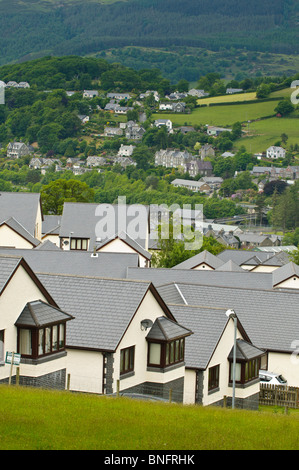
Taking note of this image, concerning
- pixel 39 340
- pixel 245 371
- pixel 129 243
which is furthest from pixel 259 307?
pixel 129 243

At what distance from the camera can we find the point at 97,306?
30.0 m

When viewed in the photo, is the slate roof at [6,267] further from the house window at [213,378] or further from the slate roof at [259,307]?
the slate roof at [259,307]

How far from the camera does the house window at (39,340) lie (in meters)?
25.9

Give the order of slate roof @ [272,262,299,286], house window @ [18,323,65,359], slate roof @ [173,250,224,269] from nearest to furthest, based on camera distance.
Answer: house window @ [18,323,65,359] → slate roof @ [272,262,299,286] → slate roof @ [173,250,224,269]

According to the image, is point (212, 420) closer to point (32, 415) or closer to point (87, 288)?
point (32, 415)

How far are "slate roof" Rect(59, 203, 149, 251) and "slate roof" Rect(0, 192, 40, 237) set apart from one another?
2860 mm

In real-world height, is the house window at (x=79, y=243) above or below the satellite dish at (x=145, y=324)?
above

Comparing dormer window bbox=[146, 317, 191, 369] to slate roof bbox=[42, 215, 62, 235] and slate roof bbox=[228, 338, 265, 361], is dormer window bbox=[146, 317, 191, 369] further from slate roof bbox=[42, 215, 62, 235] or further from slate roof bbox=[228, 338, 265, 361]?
slate roof bbox=[42, 215, 62, 235]

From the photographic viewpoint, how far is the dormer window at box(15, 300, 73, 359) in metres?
25.8

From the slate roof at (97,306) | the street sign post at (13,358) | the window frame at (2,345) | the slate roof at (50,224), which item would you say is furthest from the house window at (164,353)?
the slate roof at (50,224)

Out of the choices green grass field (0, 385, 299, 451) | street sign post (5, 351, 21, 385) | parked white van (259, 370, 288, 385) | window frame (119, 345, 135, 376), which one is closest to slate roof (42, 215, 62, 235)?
parked white van (259, 370, 288, 385)

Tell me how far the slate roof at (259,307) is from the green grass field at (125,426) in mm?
17758

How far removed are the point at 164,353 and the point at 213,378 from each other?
3426 mm
